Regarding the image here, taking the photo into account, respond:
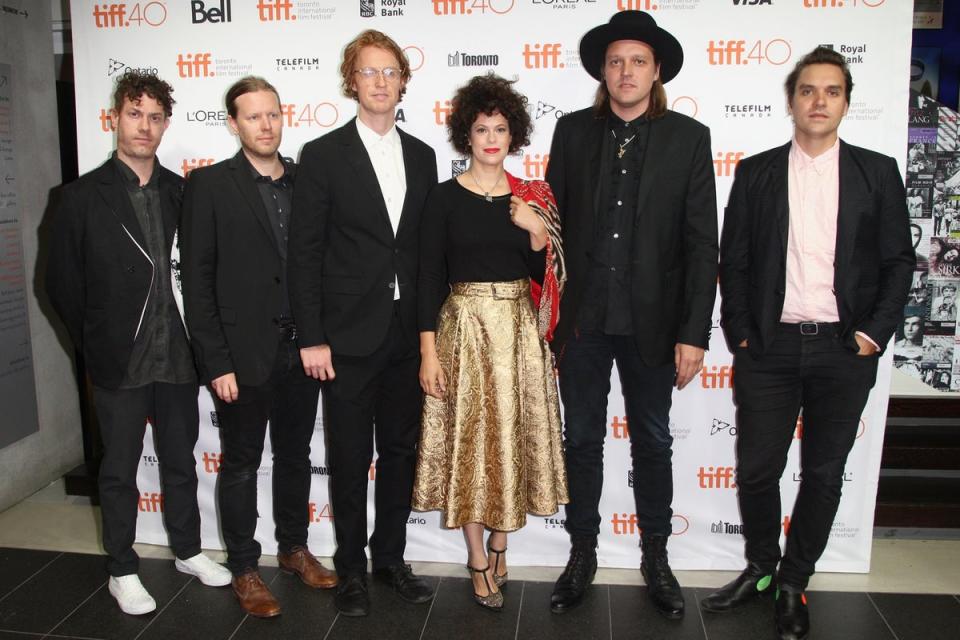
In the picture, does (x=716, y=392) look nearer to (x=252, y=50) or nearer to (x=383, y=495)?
(x=383, y=495)

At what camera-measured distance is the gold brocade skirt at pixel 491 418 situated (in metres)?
2.62

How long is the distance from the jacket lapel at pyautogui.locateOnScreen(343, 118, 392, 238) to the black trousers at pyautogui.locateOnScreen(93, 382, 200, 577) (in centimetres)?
100

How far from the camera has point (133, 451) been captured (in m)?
2.88

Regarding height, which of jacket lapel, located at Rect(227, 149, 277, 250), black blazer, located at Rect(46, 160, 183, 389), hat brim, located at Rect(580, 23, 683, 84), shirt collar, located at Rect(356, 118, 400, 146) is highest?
hat brim, located at Rect(580, 23, 683, 84)

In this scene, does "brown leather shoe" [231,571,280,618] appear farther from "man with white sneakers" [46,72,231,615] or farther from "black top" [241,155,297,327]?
"black top" [241,155,297,327]

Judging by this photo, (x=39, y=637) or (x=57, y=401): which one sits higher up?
(x=57, y=401)

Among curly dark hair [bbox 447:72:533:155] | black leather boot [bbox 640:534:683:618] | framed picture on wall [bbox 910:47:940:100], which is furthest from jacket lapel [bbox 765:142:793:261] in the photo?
framed picture on wall [bbox 910:47:940:100]

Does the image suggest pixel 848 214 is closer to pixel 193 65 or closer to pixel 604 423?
pixel 604 423

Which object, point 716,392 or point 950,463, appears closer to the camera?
point 716,392

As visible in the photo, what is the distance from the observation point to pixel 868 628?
2754mm

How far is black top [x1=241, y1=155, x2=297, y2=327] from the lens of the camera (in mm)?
2725

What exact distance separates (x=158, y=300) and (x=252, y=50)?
1.14 metres

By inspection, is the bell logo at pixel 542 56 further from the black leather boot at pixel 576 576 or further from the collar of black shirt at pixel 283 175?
the black leather boot at pixel 576 576

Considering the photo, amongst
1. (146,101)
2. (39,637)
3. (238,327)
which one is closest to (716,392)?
(238,327)
